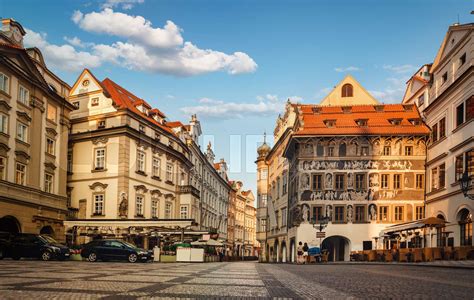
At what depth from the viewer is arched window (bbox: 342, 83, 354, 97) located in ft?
191

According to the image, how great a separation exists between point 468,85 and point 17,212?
2998 cm

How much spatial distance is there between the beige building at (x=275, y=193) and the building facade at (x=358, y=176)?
25.3 feet

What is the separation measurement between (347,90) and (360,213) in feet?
56.5

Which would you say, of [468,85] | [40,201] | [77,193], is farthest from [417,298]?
[77,193]

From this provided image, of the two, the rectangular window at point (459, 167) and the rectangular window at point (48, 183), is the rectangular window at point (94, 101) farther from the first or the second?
the rectangular window at point (459, 167)

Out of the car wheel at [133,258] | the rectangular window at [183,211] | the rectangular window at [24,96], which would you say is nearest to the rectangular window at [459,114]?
the car wheel at [133,258]

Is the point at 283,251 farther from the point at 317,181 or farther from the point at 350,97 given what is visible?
the point at 350,97

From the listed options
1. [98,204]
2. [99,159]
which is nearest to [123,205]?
[98,204]

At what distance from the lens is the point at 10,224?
3522 cm

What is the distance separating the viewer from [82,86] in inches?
2009

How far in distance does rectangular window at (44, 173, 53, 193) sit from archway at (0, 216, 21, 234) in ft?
14.5

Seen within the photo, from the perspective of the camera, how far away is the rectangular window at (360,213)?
4597cm

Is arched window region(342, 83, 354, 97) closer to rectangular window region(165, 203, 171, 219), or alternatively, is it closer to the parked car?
rectangular window region(165, 203, 171, 219)

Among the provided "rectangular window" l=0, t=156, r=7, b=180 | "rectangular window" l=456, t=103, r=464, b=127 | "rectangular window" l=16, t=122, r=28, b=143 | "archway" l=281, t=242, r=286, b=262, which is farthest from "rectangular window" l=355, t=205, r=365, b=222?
"rectangular window" l=0, t=156, r=7, b=180
